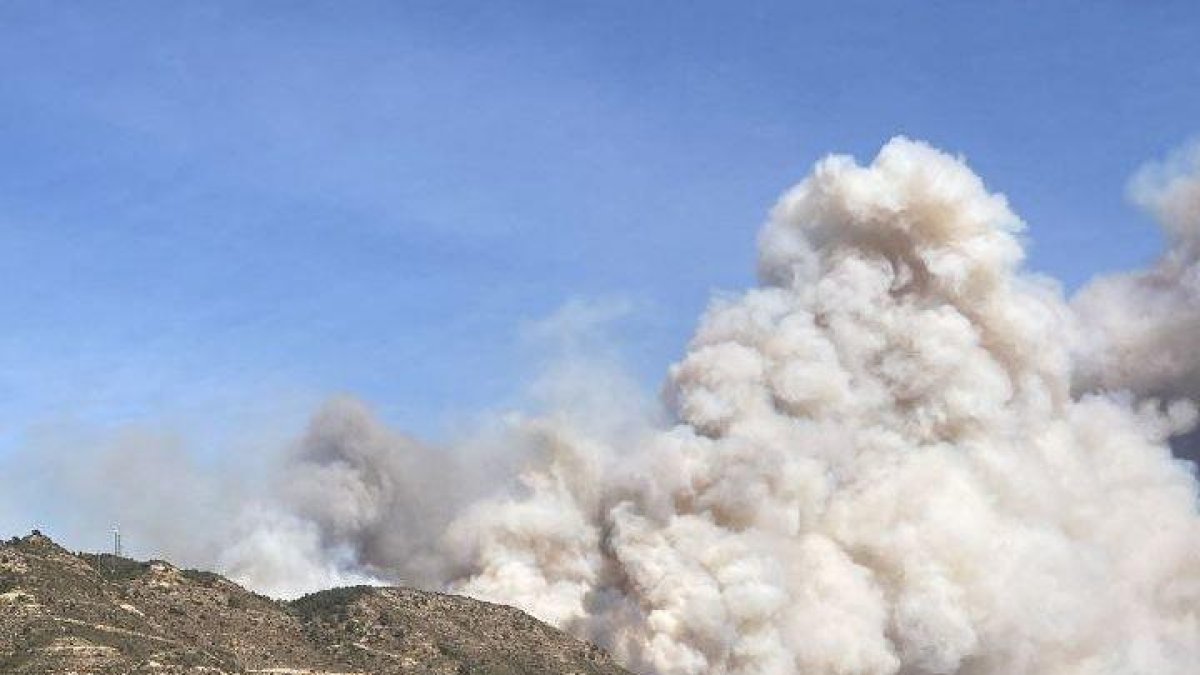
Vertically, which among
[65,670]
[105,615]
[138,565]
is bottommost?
[65,670]

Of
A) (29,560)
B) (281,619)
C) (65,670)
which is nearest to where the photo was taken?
(65,670)

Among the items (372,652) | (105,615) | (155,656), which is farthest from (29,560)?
(372,652)

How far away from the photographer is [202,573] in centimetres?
18662

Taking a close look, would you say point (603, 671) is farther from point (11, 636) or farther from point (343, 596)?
point (11, 636)

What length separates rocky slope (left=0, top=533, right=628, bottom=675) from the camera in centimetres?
15350

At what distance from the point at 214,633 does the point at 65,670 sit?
2648 cm

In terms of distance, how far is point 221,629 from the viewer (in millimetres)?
172625

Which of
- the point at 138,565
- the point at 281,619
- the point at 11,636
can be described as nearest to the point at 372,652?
the point at 281,619

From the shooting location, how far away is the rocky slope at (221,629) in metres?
154

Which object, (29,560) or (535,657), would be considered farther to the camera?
(535,657)

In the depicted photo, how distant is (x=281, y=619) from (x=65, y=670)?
38.1 m

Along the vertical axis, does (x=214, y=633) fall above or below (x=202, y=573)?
below

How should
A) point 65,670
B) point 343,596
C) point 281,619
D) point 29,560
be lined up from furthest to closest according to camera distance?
point 343,596, point 281,619, point 29,560, point 65,670

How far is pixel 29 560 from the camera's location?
557ft
